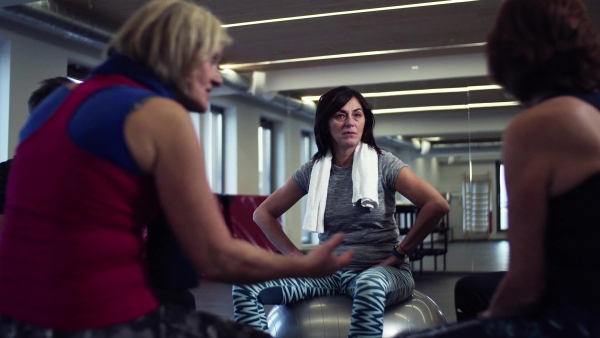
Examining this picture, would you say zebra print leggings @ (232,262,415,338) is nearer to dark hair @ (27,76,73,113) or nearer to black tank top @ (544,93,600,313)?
dark hair @ (27,76,73,113)

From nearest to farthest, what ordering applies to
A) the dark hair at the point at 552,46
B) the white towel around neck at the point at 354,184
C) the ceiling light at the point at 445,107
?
the dark hair at the point at 552,46 → the white towel around neck at the point at 354,184 → the ceiling light at the point at 445,107

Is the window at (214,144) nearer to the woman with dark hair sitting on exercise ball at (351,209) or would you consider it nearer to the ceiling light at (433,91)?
the ceiling light at (433,91)

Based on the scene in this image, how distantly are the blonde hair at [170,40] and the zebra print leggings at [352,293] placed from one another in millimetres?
1203

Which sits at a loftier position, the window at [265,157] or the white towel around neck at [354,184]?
the window at [265,157]

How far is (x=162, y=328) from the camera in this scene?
3.73 ft

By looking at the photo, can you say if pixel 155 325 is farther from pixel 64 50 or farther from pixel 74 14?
pixel 64 50

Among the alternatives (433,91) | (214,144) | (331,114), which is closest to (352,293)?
(331,114)

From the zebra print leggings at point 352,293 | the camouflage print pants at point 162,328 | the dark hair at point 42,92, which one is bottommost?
the zebra print leggings at point 352,293

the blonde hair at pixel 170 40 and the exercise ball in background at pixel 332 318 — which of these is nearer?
the blonde hair at pixel 170 40

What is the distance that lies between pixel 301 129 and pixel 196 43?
10.9 m

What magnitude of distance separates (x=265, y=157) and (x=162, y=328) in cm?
1126

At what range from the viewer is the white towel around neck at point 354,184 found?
2.55 m

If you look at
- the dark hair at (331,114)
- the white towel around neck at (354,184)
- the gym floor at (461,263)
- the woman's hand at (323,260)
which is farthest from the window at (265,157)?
the woman's hand at (323,260)

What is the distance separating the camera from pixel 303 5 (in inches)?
260
